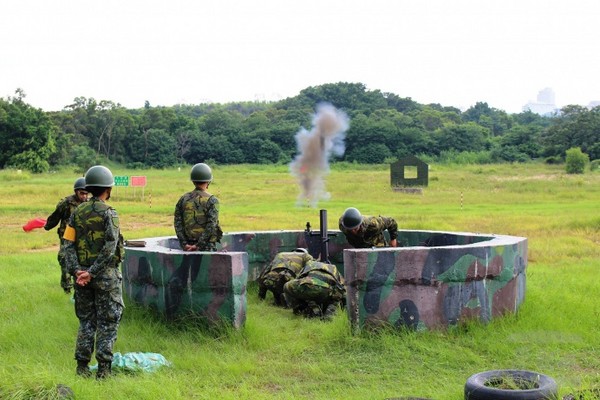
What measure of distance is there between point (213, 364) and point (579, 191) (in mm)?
28844

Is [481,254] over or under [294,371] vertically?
over

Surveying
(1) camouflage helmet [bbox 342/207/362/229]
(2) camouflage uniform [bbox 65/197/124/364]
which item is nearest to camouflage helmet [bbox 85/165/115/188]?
(2) camouflage uniform [bbox 65/197/124/364]

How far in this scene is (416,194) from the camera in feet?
106

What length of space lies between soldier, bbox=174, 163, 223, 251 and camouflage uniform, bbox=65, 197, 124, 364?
7.56ft

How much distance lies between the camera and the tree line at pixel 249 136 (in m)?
52.2

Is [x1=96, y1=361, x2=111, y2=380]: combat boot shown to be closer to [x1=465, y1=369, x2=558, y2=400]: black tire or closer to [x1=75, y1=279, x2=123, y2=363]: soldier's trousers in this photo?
[x1=75, y1=279, x2=123, y2=363]: soldier's trousers

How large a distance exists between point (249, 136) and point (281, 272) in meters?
53.9

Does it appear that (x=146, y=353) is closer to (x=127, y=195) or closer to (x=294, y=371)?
(x=294, y=371)

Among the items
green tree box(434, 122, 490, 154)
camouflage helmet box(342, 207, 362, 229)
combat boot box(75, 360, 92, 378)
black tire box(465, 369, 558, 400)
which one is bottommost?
combat boot box(75, 360, 92, 378)

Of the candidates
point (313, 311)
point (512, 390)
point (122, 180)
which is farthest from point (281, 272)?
point (122, 180)

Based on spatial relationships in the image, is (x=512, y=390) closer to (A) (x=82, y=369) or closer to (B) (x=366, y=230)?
(A) (x=82, y=369)

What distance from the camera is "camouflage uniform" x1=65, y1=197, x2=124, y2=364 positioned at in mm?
5742

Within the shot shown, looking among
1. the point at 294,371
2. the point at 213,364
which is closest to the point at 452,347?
the point at 294,371

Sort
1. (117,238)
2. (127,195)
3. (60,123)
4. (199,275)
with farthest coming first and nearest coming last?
(60,123) → (127,195) → (199,275) → (117,238)
